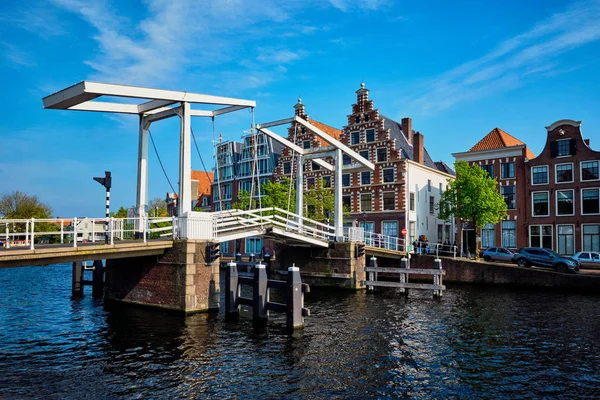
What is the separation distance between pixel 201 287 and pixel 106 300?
528cm

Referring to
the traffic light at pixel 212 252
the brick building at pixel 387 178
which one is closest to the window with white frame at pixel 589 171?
the brick building at pixel 387 178

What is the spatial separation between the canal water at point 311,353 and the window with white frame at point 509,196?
17.8 metres

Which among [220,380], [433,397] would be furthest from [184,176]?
[433,397]

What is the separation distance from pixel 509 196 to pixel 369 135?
12435mm

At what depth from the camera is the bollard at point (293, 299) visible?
49.8ft

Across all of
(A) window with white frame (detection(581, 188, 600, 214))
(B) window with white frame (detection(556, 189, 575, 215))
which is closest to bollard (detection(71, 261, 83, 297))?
(B) window with white frame (detection(556, 189, 575, 215))

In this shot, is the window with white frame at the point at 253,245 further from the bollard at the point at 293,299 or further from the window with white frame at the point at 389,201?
the bollard at the point at 293,299

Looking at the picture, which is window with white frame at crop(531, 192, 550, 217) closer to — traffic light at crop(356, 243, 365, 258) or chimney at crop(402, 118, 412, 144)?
chimney at crop(402, 118, 412, 144)

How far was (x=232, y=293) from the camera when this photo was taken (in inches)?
690

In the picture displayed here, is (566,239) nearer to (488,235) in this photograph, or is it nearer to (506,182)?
(488,235)

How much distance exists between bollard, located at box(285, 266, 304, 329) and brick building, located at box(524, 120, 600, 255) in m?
27.1

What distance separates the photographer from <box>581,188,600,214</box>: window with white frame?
3388 cm

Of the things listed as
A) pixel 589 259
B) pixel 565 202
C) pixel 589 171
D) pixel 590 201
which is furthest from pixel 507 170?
pixel 589 259

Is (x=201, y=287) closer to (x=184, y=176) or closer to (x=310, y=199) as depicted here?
(x=184, y=176)
